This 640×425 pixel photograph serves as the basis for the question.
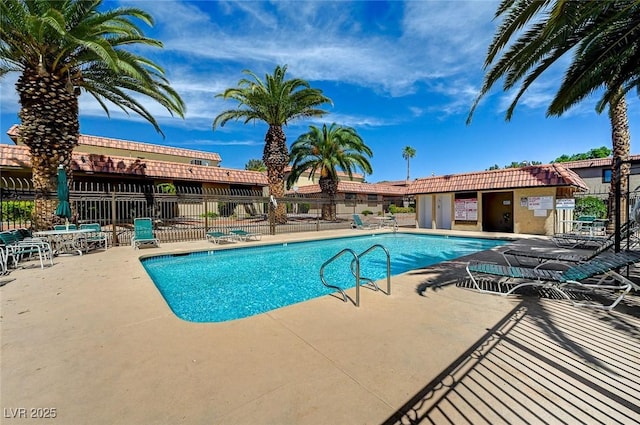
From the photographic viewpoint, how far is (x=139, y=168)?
57.6ft

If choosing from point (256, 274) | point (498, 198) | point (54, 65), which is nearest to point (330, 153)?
point (498, 198)

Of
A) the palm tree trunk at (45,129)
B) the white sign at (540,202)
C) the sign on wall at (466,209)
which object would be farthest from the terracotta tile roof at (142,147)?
the white sign at (540,202)

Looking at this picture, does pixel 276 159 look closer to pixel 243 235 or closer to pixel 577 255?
pixel 243 235

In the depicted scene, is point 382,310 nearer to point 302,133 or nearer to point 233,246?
point 233,246

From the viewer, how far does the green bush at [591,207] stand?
1875cm

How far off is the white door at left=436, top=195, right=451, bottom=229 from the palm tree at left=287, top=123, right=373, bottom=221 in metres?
5.71

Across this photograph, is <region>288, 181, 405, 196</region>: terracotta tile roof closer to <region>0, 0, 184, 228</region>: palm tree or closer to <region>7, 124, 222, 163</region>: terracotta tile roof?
<region>7, 124, 222, 163</region>: terracotta tile roof

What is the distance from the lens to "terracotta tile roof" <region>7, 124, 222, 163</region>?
23094mm

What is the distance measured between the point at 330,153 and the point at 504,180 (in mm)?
11376

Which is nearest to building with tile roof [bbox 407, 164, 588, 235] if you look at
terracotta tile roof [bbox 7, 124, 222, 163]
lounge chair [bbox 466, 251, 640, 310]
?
lounge chair [bbox 466, 251, 640, 310]

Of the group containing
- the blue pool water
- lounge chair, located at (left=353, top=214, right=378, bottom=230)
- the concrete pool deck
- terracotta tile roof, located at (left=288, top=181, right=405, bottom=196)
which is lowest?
the blue pool water

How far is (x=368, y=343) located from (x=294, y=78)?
17.0m

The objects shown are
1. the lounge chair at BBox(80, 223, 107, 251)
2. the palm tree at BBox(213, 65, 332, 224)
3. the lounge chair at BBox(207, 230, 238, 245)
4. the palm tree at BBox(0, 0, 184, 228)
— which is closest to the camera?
the palm tree at BBox(0, 0, 184, 228)

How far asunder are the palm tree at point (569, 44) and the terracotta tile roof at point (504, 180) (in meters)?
6.84
